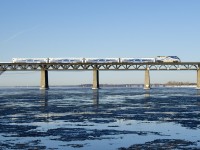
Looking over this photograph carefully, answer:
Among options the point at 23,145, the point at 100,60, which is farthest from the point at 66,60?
the point at 23,145

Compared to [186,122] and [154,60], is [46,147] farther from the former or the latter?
[154,60]

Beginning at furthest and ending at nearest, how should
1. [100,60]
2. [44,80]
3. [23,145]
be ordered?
[100,60]
[44,80]
[23,145]

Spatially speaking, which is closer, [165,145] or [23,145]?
[165,145]

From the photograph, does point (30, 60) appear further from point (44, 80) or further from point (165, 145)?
point (165, 145)

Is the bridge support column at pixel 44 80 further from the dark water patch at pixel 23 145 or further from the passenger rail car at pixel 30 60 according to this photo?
the dark water patch at pixel 23 145

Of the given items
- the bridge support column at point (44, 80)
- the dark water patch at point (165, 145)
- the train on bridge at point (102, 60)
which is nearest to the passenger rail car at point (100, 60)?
the train on bridge at point (102, 60)

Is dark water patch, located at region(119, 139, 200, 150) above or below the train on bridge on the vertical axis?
below

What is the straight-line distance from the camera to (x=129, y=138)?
24844mm

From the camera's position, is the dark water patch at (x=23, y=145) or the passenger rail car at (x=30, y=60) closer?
the dark water patch at (x=23, y=145)

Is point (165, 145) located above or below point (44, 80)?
below

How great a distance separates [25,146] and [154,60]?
143m

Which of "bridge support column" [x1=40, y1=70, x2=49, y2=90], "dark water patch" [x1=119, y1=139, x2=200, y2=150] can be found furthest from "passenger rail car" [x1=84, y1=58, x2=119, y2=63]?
"dark water patch" [x1=119, y1=139, x2=200, y2=150]

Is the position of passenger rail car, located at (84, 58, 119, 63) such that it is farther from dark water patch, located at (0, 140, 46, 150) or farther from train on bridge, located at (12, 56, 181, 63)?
dark water patch, located at (0, 140, 46, 150)

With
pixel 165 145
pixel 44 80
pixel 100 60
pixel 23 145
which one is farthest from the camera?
pixel 100 60
